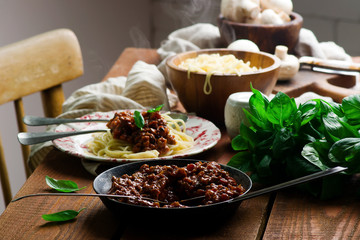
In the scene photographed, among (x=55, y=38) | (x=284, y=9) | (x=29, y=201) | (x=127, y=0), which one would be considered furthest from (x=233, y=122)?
(x=127, y=0)

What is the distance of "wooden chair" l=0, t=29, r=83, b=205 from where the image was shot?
1.53 meters

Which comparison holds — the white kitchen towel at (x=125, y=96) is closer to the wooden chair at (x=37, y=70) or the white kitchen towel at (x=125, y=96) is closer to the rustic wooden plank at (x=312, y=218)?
the wooden chair at (x=37, y=70)

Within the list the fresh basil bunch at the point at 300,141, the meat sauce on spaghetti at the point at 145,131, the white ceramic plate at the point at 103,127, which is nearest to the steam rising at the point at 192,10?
the white ceramic plate at the point at 103,127

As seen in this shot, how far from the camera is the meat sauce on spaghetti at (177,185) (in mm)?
870

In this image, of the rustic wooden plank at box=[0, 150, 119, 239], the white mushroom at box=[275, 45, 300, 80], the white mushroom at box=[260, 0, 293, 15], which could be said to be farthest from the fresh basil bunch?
the white mushroom at box=[260, 0, 293, 15]

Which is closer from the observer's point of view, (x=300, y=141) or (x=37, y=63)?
(x=300, y=141)

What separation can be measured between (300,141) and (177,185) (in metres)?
0.27

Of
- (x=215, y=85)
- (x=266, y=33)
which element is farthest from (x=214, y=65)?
(x=266, y=33)

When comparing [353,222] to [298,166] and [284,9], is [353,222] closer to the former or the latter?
[298,166]

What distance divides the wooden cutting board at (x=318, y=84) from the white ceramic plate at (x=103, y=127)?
0.47 m

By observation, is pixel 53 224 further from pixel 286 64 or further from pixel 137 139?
pixel 286 64

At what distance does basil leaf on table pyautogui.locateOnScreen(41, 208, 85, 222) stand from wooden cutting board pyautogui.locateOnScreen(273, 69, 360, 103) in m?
0.97

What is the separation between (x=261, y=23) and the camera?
6.42 feet

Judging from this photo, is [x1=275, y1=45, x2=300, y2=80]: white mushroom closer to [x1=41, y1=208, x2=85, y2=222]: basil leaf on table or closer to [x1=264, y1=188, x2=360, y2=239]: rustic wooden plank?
[x1=264, y1=188, x2=360, y2=239]: rustic wooden plank
